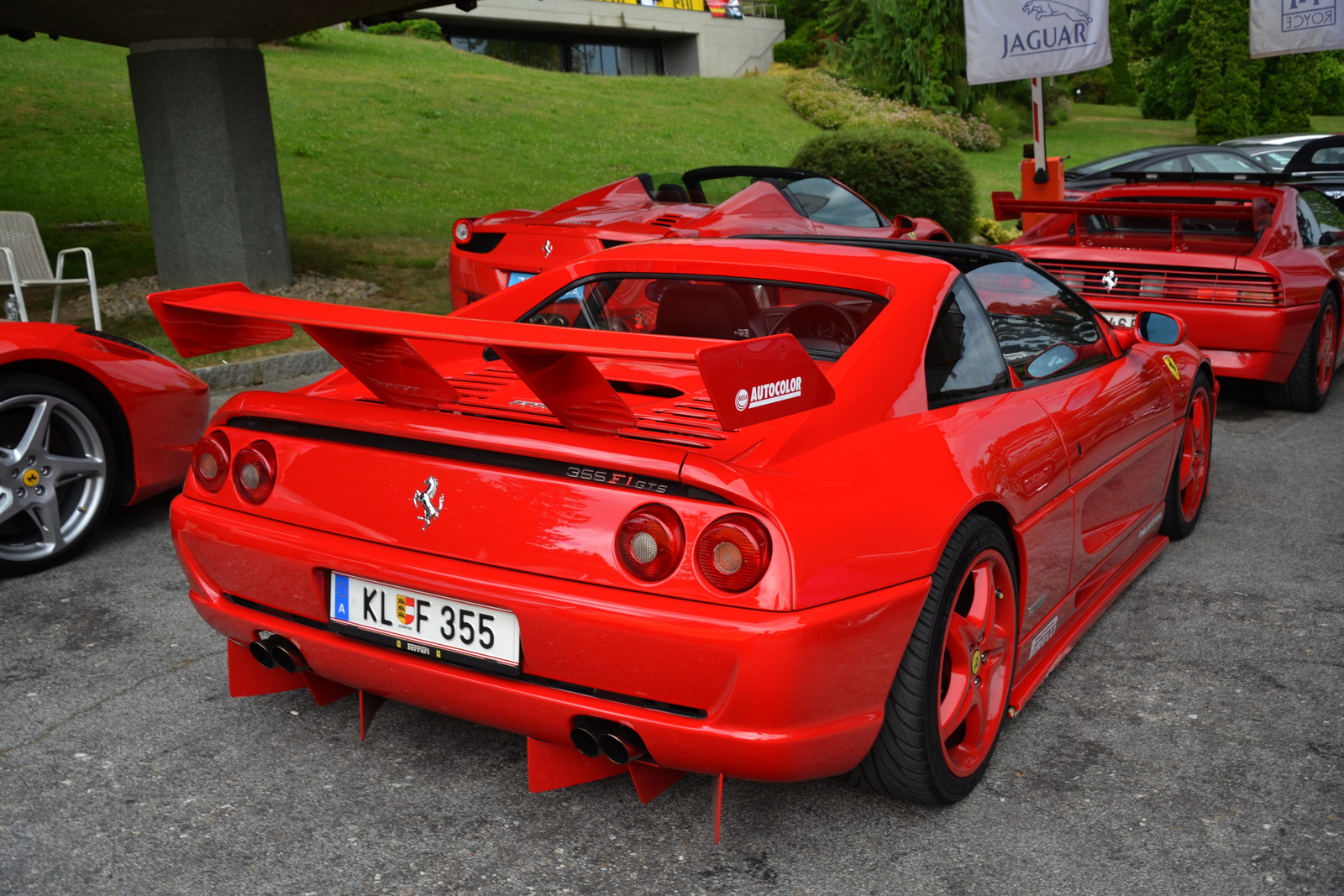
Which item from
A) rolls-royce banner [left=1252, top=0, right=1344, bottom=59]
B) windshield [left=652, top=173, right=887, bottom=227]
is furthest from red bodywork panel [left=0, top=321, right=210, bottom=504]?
rolls-royce banner [left=1252, top=0, right=1344, bottom=59]

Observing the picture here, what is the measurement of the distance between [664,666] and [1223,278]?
5.41 metres

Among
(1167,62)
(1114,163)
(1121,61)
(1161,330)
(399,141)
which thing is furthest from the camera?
(1121,61)

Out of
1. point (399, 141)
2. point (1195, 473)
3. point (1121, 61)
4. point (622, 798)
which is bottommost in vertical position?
point (622, 798)

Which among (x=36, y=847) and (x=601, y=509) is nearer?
(x=601, y=509)

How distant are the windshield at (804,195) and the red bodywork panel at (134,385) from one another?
16.0 ft

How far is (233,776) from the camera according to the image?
2.80 metres

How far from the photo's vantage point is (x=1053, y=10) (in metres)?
10.1

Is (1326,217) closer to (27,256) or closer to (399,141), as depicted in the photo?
(27,256)

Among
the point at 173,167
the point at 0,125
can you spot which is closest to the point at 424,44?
the point at 0,125

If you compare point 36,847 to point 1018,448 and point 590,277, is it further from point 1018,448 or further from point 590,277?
point 1018,448

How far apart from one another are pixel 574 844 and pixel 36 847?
1.19 metres

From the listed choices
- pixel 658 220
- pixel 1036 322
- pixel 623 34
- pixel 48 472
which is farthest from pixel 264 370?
pixel 623 34

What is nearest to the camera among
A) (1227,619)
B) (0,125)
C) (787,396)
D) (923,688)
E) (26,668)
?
(787,396)

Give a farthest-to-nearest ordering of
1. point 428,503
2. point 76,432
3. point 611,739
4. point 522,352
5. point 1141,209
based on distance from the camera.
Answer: point 1141,209
point 76,432
point 428,503
point 611,739
point 522,352
